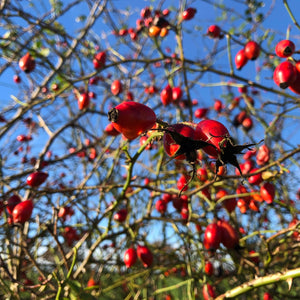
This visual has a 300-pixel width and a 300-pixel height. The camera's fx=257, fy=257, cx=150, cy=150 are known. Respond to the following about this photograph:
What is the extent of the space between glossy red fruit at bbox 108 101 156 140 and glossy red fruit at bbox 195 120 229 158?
5.6 inches

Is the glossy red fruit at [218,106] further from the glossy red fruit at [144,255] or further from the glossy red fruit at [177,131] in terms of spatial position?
the glossy red fruit at [177,131]

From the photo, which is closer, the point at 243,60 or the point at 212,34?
the point at 243,60

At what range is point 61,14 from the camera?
271cm

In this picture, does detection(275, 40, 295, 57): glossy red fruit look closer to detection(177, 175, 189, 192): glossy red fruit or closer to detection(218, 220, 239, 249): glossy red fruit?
detection(177, 175, 189, 192): glossy red fruit

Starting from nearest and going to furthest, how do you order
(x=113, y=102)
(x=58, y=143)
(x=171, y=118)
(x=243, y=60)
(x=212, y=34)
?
(x=243, y=60) → (x=212, y=34) → (x=171, y=118) → (x=58, y=143) → (x=113, y=102)

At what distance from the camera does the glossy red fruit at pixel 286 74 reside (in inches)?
48.4

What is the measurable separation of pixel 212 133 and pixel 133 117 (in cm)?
23

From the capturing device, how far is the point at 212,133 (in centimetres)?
71

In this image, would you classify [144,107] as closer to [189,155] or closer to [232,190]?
[189,155]

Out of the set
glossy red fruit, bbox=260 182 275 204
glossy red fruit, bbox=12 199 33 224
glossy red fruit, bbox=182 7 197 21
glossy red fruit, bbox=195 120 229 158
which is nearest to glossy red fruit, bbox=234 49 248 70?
glossy red fruit, bbox=182 7 197 21

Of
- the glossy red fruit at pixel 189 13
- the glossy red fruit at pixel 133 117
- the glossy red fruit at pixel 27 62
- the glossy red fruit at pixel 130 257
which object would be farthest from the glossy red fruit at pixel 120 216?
the glossy red fruit at pixel 189 13

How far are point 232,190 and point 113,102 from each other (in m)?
2.45

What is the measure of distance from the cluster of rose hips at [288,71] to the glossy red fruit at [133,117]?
812mm

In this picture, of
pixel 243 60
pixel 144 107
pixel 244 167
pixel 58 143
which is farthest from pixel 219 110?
pixel 144 107
